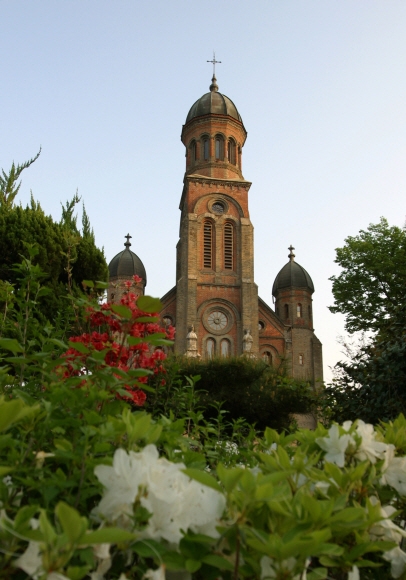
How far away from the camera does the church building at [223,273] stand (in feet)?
115

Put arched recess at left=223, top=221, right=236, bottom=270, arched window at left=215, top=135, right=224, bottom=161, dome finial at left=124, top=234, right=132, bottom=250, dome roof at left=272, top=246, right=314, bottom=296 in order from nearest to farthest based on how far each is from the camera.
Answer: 1. arched recess at left=223, top=221, right=236, bottom=270
2. arched window at left=215, top=135, right=224, bottom=161
3. dome roof at left=272, top=246, right=314, bottom=296
4. dome finial at left=124, top=234, right=132, bottom=250

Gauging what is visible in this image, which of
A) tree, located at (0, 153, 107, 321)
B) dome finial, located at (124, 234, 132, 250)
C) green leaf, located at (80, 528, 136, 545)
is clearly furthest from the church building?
green leaf, located at (80, 528, 136, 545)

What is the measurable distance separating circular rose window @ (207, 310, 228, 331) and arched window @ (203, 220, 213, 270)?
3.36m

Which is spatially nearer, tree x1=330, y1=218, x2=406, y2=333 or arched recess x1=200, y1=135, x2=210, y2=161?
tree x1=330, y1=218, x2=406, y2=333

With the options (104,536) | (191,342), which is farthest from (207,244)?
(104,536)

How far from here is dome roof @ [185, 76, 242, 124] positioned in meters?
41.3

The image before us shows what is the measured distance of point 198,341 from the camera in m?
34.8

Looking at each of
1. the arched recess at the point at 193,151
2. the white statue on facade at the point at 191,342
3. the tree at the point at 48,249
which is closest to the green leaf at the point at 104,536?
the tree at the point at 48,249

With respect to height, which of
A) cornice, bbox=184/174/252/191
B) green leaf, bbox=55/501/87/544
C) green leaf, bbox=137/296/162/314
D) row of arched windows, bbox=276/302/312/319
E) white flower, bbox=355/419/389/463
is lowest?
green leaf, bbox=55/501/87/544

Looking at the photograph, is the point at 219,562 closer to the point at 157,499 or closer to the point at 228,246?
the point at 157,499

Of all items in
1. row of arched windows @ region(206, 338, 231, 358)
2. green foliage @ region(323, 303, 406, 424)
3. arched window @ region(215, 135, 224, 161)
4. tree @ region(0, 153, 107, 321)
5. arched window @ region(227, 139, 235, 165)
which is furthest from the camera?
arched window @ region(227, 139, 235, 165)

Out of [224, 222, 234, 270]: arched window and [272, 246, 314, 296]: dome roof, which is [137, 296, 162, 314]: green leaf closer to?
[224, 222, 234, 270]: arched window

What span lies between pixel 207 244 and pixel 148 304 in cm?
3551

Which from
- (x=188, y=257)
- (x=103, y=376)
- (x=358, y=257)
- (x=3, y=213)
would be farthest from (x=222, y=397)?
(x=188, y=257)
